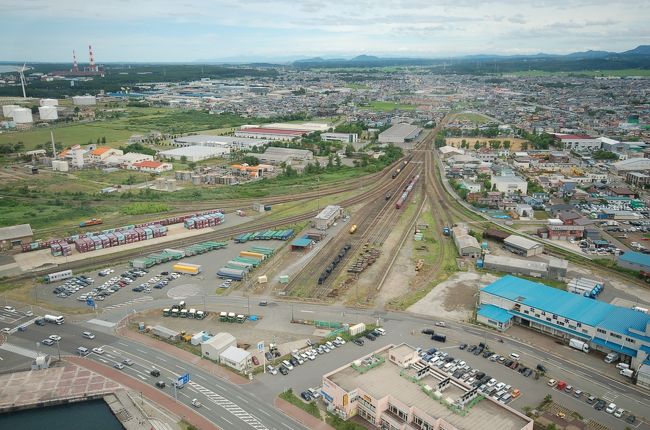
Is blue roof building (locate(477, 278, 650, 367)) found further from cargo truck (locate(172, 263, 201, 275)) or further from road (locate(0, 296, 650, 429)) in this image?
cargo truck (locate(172, 263, 201, 275))

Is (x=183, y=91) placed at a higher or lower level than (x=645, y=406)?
higher

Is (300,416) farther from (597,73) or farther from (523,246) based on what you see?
(597,73)

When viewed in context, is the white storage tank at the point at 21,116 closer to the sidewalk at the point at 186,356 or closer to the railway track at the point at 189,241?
the railway track at the point at 189,241

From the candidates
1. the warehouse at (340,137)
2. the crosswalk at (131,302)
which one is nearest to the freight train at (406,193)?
the warehouse at (340,137)

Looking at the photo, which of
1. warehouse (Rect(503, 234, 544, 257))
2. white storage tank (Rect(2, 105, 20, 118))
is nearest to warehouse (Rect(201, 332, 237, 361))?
warehouse (Rect(503, 234, 544, 257))

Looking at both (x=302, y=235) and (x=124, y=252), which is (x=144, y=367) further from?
(x=302, y=235)

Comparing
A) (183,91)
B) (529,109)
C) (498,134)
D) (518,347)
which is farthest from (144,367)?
(183,91)
